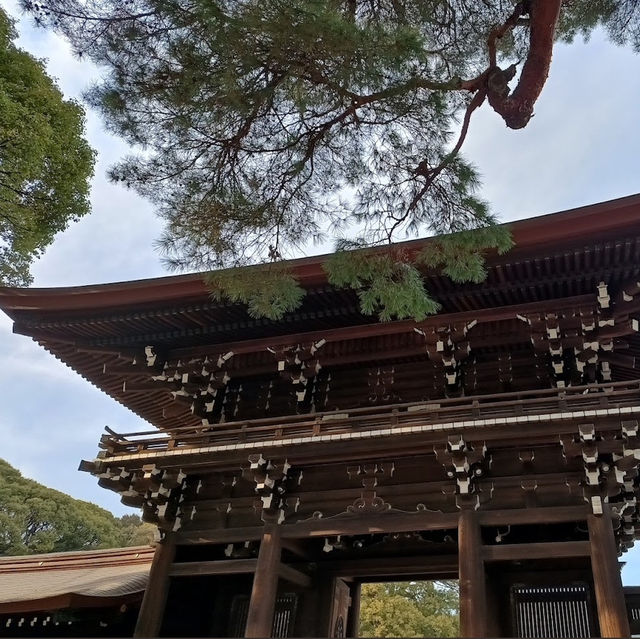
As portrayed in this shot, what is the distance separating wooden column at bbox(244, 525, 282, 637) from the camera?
7.34 metres

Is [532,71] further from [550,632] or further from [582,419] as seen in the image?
[550,632]

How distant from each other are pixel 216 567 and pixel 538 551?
14.4 ft

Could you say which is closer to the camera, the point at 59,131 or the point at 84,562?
the point at 59,131

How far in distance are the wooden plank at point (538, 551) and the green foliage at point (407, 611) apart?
35.8 ft

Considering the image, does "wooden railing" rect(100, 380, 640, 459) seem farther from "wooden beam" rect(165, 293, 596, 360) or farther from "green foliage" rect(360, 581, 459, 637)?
"green foliage" rect(360, 581, 459, 637)

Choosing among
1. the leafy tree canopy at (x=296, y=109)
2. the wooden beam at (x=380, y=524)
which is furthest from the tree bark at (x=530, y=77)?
the wooden beam at (x=380, y=524)

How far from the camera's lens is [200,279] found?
810 centimetres

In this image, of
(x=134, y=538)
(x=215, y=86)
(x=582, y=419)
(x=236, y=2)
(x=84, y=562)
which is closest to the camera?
(x=236, y=2)

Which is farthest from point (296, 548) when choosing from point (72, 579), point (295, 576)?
point (72, 579)

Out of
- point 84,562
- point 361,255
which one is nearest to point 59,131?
point 361,255

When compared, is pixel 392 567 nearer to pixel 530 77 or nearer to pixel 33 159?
pixel 530 77

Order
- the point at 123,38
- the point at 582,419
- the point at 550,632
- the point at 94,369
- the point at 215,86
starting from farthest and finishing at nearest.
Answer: the point at 94,369, the point at 550,632, the point at 582,419, the point at 123,38, the point at 215,86

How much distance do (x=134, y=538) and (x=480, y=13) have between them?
37.3 m

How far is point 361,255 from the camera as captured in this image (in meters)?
5.67
